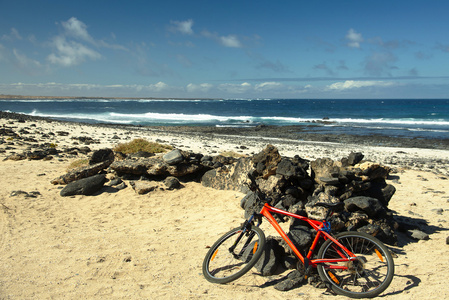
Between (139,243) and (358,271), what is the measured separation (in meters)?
3.82

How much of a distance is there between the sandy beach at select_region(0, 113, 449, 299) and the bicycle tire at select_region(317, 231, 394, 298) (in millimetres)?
193

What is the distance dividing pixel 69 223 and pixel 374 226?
620 cm

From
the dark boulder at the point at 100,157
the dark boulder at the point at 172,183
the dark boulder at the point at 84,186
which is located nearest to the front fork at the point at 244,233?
the dark boulder at the point at 172,183

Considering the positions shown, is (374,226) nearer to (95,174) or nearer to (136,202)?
(136,202)

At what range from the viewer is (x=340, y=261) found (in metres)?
4.12

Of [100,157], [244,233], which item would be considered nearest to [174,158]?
[100,157]

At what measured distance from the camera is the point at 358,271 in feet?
13.7

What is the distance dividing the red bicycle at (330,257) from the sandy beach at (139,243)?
0.71 feet

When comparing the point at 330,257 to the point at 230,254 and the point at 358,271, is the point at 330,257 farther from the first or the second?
the point at 230,254

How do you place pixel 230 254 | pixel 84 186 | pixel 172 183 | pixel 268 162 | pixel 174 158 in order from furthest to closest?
pixel 174 158, pixel 172 183, pixel 84 186, pixel 268 162, pixel 230 254

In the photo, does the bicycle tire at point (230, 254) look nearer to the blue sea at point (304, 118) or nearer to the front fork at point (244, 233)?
the front fork at point (244, 233)

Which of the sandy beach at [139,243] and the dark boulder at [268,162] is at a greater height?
the dark boulder at [268,162]

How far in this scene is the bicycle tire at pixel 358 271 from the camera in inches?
157

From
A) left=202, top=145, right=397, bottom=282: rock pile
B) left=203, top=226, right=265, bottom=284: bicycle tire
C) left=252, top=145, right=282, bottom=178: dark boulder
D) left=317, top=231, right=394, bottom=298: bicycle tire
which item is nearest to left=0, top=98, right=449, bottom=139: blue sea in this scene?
left=202, top=145, right=397, bottom=282: rock pile
